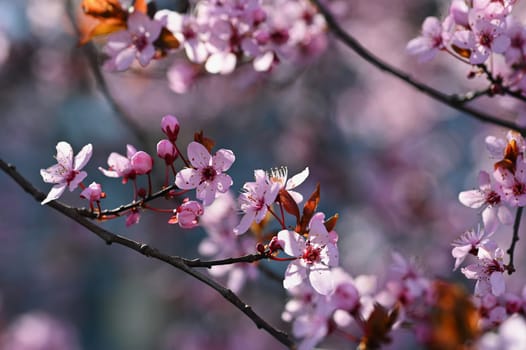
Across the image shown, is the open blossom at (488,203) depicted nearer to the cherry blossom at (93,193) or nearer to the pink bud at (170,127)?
the pink bud at (170,127)

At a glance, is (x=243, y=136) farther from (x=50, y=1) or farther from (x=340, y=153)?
(x=50, y=1)

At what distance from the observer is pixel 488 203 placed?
1568mm

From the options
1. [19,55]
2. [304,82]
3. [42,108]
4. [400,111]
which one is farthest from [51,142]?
[400,111]

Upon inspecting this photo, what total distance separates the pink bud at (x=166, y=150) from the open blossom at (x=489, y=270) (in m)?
0.65

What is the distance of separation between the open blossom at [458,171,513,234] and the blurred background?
56.9 inches

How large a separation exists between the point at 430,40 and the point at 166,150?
772 mm

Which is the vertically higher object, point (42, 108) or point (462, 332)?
point (462, 332)

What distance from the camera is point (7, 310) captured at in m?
6.39

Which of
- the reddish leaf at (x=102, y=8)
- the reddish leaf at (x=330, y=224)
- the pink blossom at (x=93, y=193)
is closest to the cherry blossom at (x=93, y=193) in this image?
the pink blossom at (x=93, y=193)

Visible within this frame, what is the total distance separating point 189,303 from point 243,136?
1531 millimetres

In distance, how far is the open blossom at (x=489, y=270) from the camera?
1447mm

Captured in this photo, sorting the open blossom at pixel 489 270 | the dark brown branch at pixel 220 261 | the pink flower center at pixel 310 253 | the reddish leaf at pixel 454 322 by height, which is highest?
the dark brown branch at pixel 220 261

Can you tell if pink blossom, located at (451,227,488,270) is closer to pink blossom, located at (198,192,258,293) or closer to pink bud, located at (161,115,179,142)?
pink bud, located at (161,115,179,142)

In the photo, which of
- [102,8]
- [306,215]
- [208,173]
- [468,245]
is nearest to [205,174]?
[208,173]
